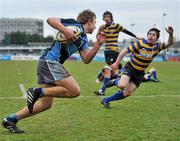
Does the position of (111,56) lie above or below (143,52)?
below

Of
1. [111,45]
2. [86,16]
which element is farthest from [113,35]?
[86,16]

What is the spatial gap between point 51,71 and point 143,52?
3324mm

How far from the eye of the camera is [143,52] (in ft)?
31.7

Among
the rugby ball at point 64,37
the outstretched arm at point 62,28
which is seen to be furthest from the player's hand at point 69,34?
the rugby ball at point 64,37

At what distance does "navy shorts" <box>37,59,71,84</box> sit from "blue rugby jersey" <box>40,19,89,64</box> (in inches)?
3.4

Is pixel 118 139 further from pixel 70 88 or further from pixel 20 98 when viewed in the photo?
pixel 20 98

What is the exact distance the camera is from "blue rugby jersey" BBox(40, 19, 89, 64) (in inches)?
272

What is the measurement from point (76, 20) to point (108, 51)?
6.57 metres

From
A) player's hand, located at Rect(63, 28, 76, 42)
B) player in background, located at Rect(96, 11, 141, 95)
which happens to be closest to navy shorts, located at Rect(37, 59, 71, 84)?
player's hand, located at Rect(63, 28, 76, 42)

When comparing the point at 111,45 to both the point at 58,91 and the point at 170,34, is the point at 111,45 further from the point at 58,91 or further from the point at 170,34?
the point at 58,91

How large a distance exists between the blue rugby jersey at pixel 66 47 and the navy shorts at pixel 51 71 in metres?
0.09

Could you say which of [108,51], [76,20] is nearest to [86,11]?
[76,20]

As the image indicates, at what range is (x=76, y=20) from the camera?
7.05 meters

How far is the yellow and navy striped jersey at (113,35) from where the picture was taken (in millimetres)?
13234
